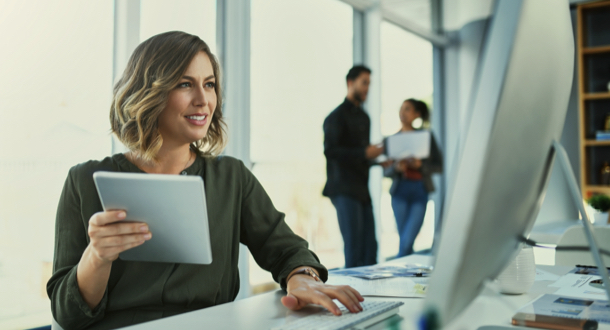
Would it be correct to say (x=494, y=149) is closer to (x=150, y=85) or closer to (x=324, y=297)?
(x=324, y=297)

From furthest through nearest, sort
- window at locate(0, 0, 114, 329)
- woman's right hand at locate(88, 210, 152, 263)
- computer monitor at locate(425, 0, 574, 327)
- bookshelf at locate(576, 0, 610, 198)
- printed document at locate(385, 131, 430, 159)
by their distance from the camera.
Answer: bookshelf at locate(576, 0, 610, 198), printed document at locate(385, 131, 430, 159), window at locate(0, 0, 114, 329), woman's right hand at locate(88, 210, 152, 263), computer monitor at locate(425, 0, 574, 327)

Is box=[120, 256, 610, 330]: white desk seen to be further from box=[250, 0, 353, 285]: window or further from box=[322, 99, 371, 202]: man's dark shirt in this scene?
box=[250, 0, 353, 285]: window

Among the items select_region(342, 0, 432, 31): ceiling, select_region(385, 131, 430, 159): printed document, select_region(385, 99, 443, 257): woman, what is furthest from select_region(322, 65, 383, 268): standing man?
select_region(342, 0, 432, 31): ceiling

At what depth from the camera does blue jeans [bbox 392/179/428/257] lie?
3906mm

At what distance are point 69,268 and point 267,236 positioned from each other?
1.40ft

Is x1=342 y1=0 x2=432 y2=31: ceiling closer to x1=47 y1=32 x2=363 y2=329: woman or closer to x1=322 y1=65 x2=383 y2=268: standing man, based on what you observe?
x1=322 y1=65 x2=383 y2=268: standing man

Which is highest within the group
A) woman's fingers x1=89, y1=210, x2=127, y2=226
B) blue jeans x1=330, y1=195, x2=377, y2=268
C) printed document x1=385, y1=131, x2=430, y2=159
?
printed document x1=385, y1=131, x2=430, y2=159

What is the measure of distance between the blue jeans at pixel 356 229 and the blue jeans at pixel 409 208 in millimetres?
757

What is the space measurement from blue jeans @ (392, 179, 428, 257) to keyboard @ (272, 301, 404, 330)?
3191mm

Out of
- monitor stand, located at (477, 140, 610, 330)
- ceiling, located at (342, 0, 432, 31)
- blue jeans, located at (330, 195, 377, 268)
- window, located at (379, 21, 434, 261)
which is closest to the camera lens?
monitor stand, located at (477, 140, 610, 330)

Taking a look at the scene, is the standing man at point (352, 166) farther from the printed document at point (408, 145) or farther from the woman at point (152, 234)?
the woman at point (152, 234)

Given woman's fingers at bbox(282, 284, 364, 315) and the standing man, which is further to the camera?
the standing man

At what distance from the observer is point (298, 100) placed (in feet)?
12.3

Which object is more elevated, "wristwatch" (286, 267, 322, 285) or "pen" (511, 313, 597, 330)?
"wristwatch" (286, 267, 322, 285)
